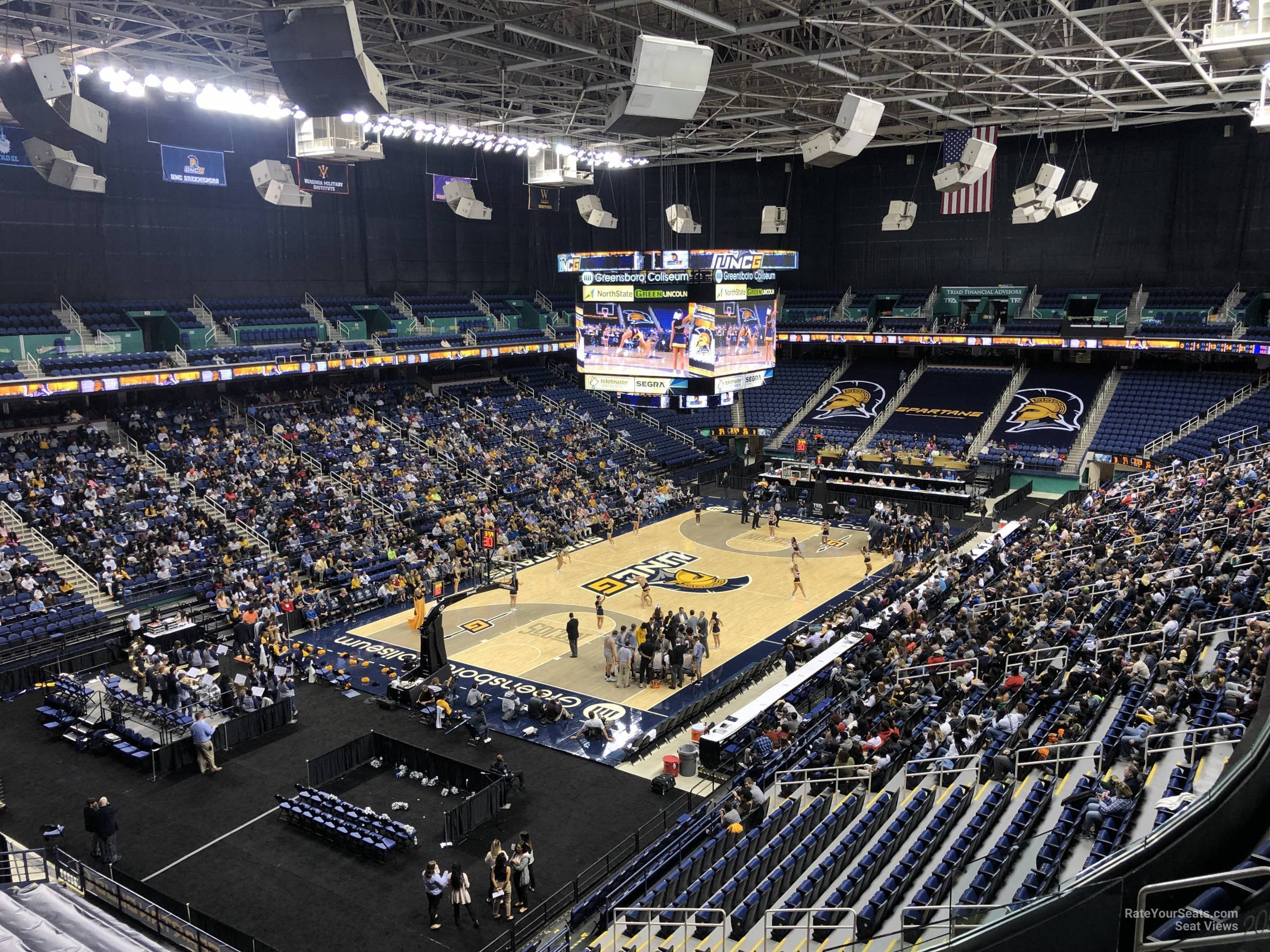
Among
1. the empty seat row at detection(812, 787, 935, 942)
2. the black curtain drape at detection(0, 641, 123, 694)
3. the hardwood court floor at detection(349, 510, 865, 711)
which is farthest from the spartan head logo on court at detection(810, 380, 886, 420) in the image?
the empty seat row at detection(812, 787, 935, 942)

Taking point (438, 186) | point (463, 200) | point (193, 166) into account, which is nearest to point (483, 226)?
point (438, 186)

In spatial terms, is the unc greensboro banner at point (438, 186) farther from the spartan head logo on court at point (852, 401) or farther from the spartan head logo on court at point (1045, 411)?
the spartan head logo on court at point (1045, 411)

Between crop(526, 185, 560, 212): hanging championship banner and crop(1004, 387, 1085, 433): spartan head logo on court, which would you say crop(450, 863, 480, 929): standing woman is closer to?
crop(1004, 387, 1085, 433): spartan head logo on court

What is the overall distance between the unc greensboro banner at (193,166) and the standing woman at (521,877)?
3021cm

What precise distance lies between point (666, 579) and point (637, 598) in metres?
Answer: 1.95

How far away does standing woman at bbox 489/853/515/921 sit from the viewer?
12961 mm

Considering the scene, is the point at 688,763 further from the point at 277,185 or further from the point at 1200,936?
the point at 277,185

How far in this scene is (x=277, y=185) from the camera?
33.6 metres

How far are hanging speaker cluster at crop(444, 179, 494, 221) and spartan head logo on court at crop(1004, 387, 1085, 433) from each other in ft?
80.5

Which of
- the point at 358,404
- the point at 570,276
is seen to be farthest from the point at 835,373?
the point at 358,404

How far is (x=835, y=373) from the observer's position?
49438 mm

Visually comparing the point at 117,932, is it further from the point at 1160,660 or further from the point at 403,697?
the point at 1160,660

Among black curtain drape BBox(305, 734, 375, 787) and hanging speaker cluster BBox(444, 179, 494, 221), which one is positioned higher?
hanging speaker cluster BBox(444, 179, 494, 221)

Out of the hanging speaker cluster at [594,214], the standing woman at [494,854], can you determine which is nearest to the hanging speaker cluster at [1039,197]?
the hanging speaker cluster at [594,214]
